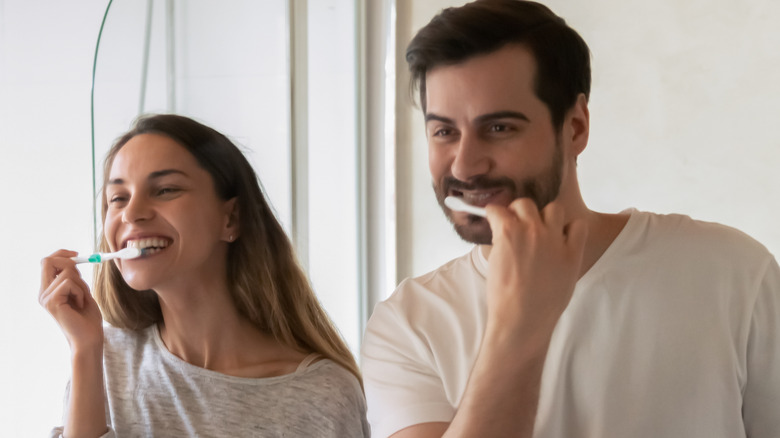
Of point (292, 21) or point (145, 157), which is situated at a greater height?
point (292, 21)

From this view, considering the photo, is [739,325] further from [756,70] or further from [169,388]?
[169,388]

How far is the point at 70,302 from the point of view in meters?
0.99

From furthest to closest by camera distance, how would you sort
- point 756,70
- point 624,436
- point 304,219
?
1. point 304,219
2. point 756,70
3. point 624,436

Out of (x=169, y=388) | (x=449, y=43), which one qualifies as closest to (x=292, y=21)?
(x=449, y=43)

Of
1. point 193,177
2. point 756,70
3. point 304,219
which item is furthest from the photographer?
point 304,219

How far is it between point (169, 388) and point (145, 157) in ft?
0.98

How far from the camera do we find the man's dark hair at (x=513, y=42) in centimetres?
82

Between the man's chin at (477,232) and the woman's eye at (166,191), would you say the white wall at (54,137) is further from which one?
the man's chin at (477,232)

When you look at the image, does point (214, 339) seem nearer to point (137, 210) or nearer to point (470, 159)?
point (137, 210)

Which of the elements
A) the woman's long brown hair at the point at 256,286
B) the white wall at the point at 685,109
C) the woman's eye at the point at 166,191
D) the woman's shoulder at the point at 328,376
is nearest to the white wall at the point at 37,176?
the woman's long brown hair at the point at 256,286

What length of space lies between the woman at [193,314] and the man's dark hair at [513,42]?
34 cm

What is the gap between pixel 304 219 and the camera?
1.25 m

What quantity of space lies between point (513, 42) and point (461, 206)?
0.61ft

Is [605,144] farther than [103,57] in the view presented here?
Yes
